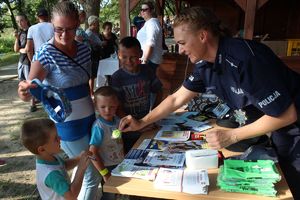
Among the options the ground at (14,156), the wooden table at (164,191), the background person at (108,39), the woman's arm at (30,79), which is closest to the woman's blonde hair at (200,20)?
the wooden table at (164,191)

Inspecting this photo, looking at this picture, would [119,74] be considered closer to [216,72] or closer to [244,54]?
[216,72]

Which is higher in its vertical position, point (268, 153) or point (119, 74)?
point (119, 74)

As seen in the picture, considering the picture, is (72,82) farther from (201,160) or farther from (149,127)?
(201,160)

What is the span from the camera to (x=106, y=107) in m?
2.01

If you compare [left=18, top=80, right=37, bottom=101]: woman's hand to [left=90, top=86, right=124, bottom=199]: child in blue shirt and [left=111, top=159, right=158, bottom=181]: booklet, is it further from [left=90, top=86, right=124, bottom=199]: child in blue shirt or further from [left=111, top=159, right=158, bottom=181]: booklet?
[left=111, top=159, right=158, bottom=181]: booklet

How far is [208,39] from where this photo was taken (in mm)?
1468

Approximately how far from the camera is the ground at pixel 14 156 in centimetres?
295

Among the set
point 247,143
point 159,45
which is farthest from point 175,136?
point 159,45

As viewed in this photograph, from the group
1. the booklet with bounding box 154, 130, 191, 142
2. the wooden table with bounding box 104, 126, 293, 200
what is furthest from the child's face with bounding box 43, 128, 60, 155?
the booklet with bounding box 154, 130, 191, 142

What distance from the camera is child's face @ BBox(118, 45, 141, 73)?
7.68 feet

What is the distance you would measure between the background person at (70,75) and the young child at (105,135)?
0.10m

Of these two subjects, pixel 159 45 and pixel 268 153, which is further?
pixel 159 45

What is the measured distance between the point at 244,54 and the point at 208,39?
212 mm

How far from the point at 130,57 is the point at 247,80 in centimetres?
120
